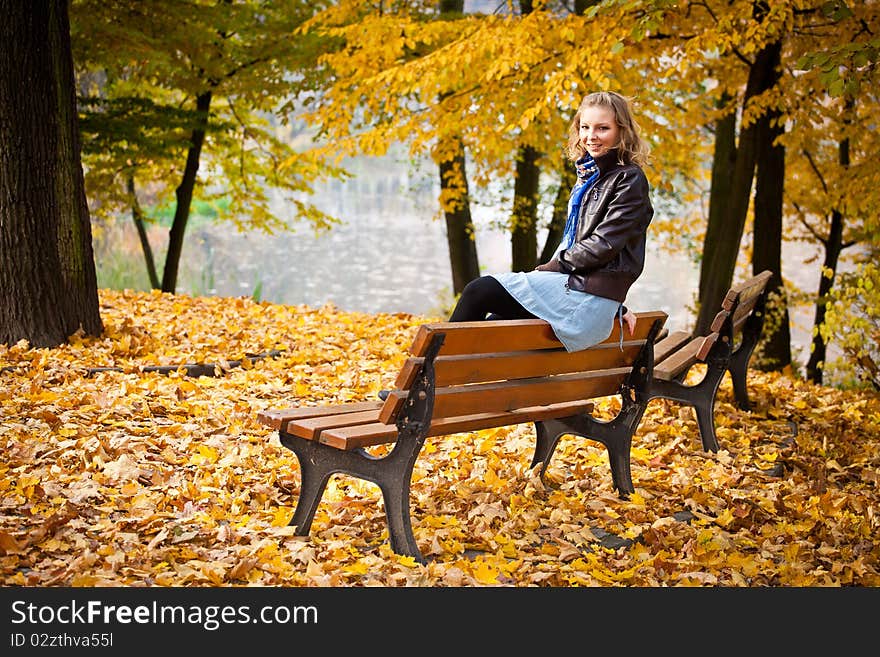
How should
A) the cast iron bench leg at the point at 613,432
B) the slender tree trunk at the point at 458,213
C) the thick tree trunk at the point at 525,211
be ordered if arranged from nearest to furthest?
the cast iron bench leg at the point at 613,432
the slender tree trunk at the point at 458,213
the thick tree trunk at the point at 525,211

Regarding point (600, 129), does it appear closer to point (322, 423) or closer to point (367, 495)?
point (322, 423)

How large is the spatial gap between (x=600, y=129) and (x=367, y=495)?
6.42 ft

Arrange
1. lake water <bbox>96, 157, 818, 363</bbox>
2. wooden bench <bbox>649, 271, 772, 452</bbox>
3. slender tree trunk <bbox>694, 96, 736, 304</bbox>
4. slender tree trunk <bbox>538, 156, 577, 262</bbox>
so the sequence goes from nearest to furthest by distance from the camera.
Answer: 1. wooden bench <bbox>649, 271, 772, 452</bbox>
2. slender tree trunk <bbox>694, 96, 736, 304</bbox>
3. slender tree trunk <bbox>538, 156, 577, 262</bbox>
4. lake water <bbox>96, 157, 818, 363</bbox>

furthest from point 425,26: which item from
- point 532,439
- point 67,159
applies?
point 532,439

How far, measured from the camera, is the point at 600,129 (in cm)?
416

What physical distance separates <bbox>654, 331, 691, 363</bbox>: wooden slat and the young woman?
166 cm

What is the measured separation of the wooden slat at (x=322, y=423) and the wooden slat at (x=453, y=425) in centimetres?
4

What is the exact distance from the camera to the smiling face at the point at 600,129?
4.15 metres

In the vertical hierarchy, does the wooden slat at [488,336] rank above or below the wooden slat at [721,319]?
above

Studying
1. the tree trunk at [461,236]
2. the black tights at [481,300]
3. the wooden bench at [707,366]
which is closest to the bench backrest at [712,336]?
the wooden bench at [707,366]

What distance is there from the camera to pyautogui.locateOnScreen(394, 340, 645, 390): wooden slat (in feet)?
11.4

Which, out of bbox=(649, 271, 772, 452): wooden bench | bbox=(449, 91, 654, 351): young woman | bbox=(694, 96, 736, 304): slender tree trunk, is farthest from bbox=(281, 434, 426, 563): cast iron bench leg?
bbox=(694, 96, 736, 304): slender tree trunk

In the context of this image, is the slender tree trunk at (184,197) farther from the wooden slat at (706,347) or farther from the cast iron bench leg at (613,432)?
the cast iron bench leg at (613,432)

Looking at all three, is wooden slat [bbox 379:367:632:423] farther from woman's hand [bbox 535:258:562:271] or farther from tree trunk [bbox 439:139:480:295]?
tree trunk [bbox 439:139:480:295]
